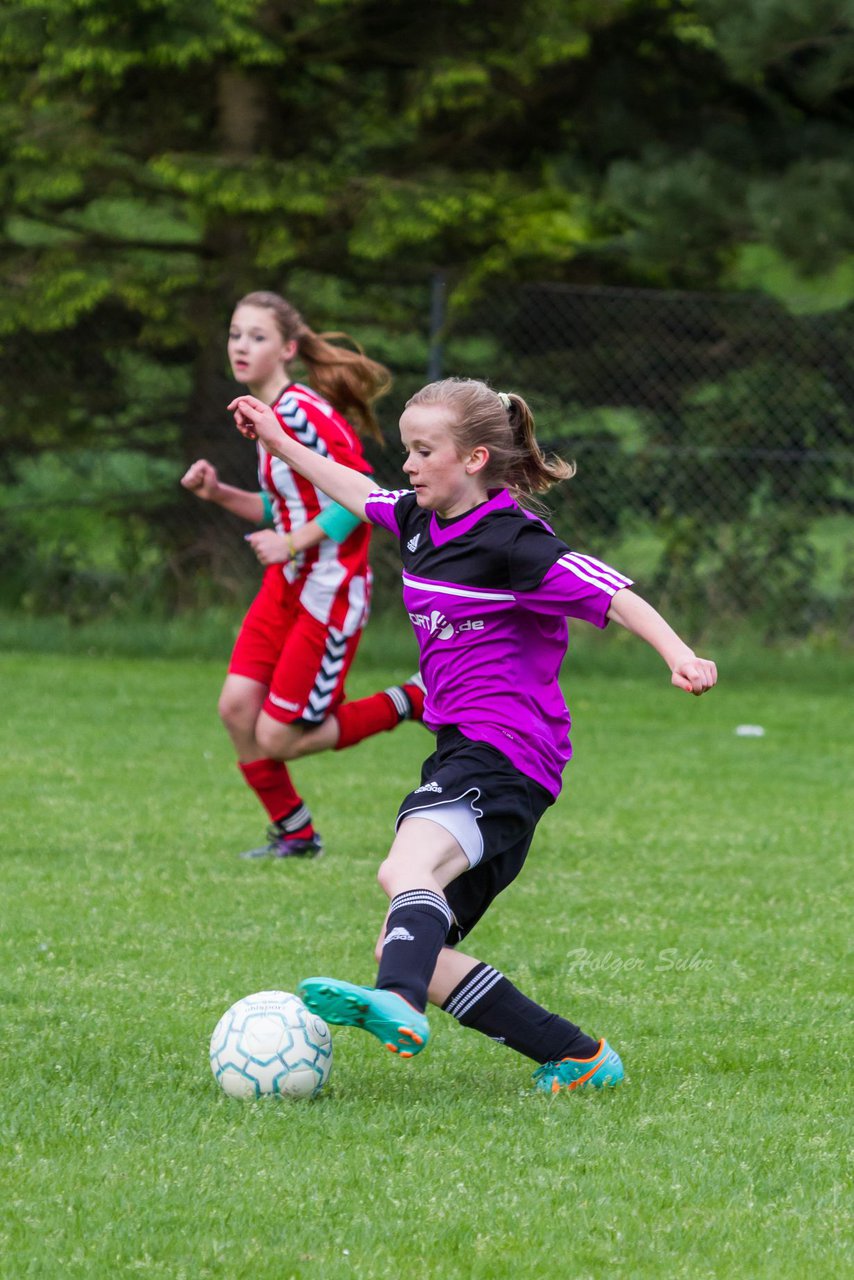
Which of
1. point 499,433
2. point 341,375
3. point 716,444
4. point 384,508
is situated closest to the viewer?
point 499,433

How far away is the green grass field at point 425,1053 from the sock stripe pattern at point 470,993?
0.67 feet

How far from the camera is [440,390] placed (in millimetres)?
4191

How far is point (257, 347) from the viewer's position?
659 cm

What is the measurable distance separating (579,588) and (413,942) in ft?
2.80

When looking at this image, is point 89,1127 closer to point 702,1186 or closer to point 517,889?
point 702,1186

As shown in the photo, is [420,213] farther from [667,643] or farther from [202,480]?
[667,643]

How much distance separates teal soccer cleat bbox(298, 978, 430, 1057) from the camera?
11.2ft

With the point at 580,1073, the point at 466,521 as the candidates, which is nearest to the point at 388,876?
the point at 580,1073

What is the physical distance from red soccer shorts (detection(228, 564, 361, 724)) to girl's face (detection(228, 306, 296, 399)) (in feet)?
2.38

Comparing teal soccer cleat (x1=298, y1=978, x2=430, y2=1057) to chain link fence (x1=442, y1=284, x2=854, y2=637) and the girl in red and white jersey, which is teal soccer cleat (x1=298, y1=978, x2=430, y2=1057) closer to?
the girl in red and white jersey

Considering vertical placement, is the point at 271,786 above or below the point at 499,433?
below

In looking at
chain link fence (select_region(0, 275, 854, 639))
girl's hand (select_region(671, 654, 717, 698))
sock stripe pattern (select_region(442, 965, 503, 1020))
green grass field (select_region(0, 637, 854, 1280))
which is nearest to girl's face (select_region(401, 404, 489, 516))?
girl's hand (select_region(671, 654, 717, 698))

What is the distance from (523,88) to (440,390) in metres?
10.5

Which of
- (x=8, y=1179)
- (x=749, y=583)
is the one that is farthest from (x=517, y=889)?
(x=749, y=583)
